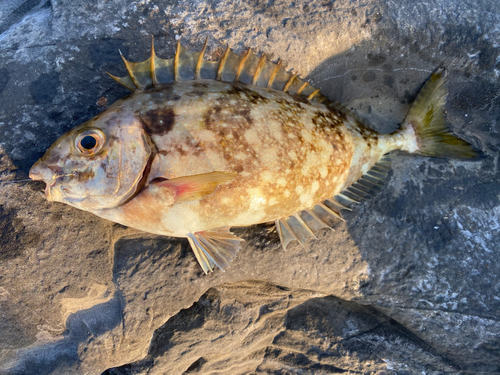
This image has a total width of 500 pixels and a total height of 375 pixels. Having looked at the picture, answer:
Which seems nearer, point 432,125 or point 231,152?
point 231,152

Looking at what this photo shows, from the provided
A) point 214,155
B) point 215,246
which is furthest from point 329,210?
point 214,155

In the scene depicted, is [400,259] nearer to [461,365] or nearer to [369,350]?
[369,350]

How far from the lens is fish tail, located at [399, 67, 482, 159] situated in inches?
109

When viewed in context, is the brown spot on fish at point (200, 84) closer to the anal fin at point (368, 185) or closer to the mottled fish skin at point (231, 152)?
the mottled fish skin at point (231, 152)

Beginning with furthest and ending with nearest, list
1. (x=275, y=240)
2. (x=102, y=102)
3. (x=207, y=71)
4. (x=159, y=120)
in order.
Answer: (x=275, y=240) < (x=102, y=102) < (x=207, y=71) < (x=159, y=120)

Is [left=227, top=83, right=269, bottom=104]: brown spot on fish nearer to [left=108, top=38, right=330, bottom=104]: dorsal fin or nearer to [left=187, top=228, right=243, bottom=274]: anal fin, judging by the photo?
[left=108, top=38, right=330, bottom=104]: dorsal fin

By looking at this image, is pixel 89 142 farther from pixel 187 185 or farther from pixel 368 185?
pixel 368 185

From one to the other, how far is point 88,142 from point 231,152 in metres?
0.91

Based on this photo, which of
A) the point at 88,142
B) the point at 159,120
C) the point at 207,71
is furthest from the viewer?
the point at 207,71

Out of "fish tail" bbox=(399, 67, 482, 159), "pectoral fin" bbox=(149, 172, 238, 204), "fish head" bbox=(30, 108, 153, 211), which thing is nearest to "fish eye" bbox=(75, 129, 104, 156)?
"fish head" bbox=(30, 108, 153, 211)

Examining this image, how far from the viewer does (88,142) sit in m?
1.96

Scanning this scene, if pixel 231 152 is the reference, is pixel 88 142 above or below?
above

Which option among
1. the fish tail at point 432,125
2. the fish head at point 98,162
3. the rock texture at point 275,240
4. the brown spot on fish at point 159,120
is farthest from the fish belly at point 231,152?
the fish tail at point 432,125

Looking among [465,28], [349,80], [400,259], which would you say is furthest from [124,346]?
[465,28]
